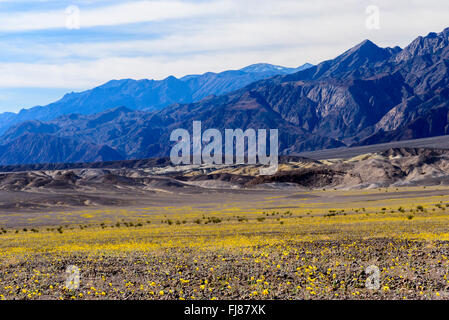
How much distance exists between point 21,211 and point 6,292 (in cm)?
7345

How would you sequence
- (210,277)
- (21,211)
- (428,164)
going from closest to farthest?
(210,277), (21,211), (428,164)

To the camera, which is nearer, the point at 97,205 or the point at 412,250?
the point at 412,250

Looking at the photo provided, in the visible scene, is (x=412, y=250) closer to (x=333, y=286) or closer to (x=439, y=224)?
(x=333, y=286)

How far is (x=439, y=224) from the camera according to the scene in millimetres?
32750

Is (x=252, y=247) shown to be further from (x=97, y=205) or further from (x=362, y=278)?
(x=97, y=205)

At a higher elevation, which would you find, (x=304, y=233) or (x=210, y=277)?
(x=210, y=277)

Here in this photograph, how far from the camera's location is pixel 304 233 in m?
31.3

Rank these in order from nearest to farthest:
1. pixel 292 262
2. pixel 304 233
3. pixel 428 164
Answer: pixel 292 262, pixel 304 233, pixel 428 164

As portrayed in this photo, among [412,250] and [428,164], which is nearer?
[412,250]

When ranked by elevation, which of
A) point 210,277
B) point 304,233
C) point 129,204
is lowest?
point 129,204

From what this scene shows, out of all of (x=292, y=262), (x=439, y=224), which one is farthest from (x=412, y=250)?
(x=439, y=224)

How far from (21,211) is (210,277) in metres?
74.5
